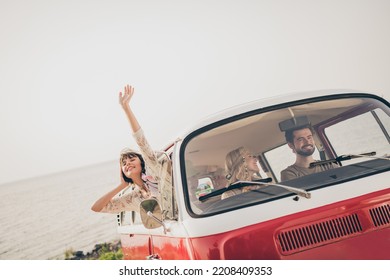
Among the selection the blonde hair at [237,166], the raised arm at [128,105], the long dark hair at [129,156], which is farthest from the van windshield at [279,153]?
the raised arm at [128,105]

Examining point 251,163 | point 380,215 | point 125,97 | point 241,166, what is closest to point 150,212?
point 241,166

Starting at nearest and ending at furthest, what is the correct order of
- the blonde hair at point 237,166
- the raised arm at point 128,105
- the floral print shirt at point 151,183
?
the floral print shirt at point 151,183 → the blonde hair at point 237,166 → the raised arm at point 128,105

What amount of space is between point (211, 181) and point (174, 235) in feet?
1.63

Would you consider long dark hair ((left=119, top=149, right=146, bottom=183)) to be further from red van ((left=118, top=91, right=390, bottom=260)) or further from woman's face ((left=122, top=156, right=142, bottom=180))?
red van ((left=118, top=91, right=390, bottom=260))

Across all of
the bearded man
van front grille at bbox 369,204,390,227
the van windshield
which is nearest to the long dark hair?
the van windshield

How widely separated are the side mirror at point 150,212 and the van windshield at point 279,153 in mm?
212

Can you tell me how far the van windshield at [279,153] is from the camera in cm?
304

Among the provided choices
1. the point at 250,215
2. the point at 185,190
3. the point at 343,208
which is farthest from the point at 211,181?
the point at 343,208

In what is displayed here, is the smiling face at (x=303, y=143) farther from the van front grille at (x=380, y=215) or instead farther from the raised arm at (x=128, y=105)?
the raised arm at (x=128, y=105)

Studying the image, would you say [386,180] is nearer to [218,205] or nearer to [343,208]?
[343,208]

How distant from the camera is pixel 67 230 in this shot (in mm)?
39969

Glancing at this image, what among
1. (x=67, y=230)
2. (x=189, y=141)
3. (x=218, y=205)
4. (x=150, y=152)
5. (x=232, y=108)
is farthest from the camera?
(x=67, y=230)
